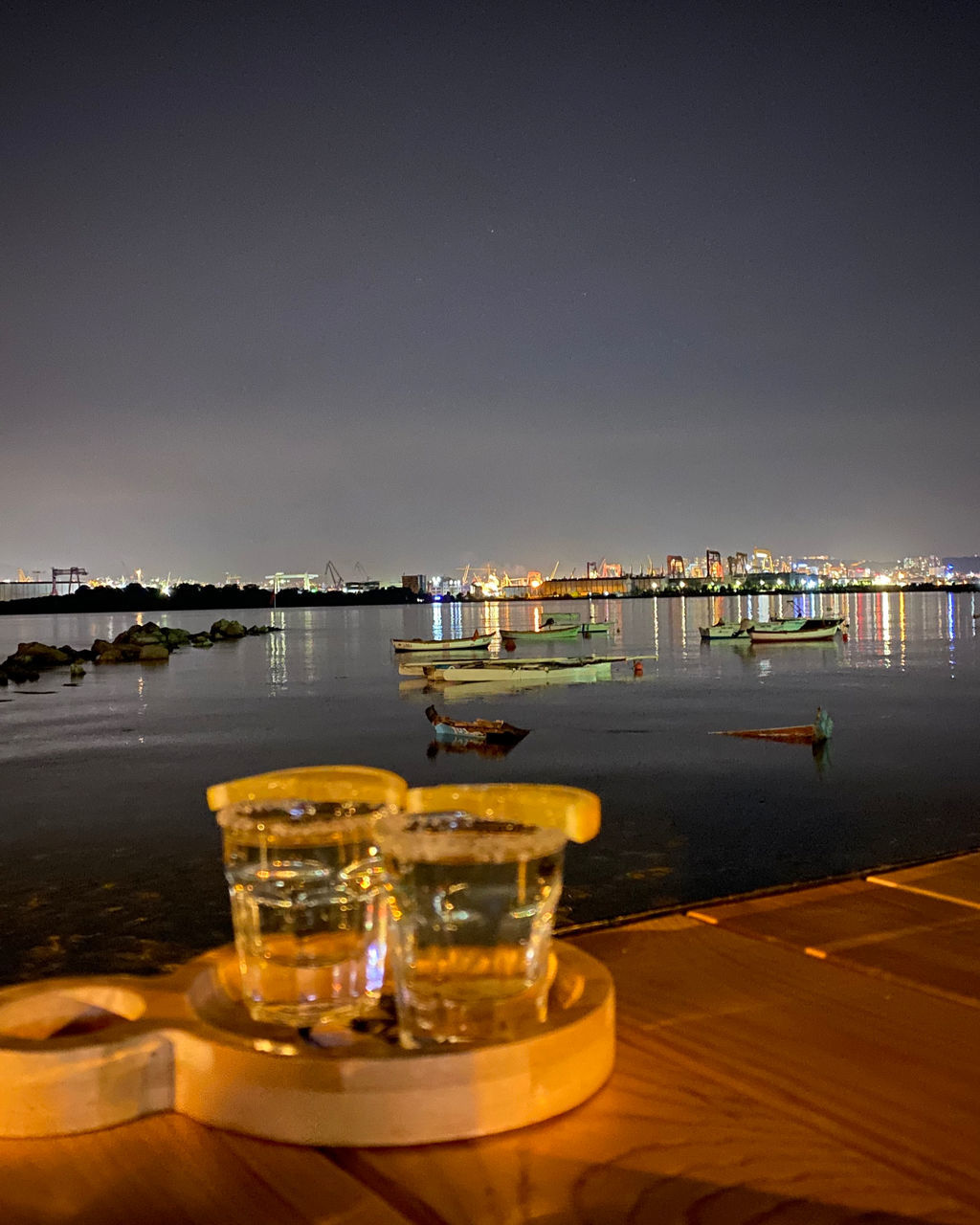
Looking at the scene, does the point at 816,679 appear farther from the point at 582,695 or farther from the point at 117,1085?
the point at 117,1085

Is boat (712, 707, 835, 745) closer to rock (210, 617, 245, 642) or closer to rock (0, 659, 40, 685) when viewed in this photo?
rock (0, 659, 40, 685)

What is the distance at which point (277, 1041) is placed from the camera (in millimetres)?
1804

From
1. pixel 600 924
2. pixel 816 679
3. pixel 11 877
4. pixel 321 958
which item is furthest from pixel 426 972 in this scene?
pixel 816 679

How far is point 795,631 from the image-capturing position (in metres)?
69.2

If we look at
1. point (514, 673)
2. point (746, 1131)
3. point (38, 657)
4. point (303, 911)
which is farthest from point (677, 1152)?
point (38, 657)

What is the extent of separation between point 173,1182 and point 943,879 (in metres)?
3.00

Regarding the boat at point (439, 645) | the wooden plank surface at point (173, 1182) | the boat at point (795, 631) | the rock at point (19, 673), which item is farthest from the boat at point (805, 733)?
the boat at point (795, 631)

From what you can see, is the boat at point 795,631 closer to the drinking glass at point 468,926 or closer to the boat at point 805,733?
the boat at point 805,733

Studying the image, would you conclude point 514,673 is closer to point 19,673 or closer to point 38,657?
point 19,673

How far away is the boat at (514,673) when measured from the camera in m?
38.9

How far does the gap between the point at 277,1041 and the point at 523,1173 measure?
479 mm

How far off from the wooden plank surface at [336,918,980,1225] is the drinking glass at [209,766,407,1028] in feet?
0.93

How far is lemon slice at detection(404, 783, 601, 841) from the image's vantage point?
76.1 inches

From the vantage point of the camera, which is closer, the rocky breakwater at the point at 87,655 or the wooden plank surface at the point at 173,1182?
the wooden plank surface at the point at 173,1182
